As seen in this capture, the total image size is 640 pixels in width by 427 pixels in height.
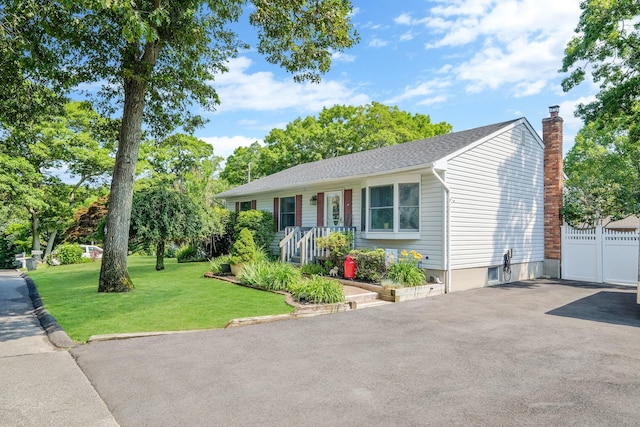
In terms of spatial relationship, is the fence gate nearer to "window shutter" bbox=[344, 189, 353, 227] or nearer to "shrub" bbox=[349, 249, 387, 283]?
"shrub" bbox=[349, 249, 387, 283]

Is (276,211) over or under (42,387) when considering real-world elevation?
over

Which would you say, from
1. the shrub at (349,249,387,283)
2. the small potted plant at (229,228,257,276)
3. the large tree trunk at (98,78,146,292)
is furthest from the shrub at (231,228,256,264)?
the shrub at (349,249,387,283)

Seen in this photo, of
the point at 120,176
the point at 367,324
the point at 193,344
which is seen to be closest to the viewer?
the point at 193,344

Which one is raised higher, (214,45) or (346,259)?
(214,45)

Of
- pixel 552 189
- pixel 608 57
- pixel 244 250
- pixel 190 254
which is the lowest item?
pixel 190 254

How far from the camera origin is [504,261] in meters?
11.9

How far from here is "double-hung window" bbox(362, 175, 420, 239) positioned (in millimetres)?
10711

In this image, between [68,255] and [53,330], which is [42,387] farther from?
[68,255]

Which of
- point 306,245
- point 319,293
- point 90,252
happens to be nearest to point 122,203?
point 319,293

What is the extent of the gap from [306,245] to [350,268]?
210 cm

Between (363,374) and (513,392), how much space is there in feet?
5.01

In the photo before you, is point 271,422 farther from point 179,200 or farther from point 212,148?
point 212,148

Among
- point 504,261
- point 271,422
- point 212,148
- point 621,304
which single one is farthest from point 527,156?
point 212,148

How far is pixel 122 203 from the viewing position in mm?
9211
